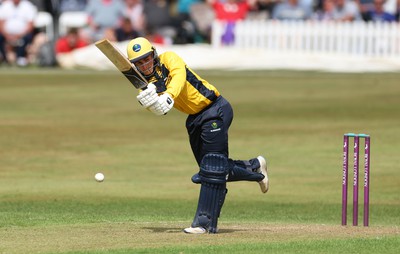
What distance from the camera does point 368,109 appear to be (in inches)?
942

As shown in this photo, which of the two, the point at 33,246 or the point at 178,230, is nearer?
the point at 33,246

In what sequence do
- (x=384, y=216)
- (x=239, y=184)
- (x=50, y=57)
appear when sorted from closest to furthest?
1. (x=384, y=216)
2. (x=239, y=184)
3. (x=50, y=57)

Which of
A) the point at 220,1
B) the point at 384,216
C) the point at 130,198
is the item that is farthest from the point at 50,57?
the point at 384,216

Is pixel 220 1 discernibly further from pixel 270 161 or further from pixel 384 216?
pixel 384 216

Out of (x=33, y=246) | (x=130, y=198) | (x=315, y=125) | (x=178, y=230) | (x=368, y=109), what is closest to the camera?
(x=33, y=246)

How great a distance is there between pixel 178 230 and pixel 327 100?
15.1 meters

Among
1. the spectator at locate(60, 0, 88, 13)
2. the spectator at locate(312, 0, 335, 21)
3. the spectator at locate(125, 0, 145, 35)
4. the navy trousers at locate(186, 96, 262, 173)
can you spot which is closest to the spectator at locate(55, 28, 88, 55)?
the spectator at locate(125, 0, 145, 35)

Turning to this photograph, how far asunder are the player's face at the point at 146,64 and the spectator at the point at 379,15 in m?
21.3

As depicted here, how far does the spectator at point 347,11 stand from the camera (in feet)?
103

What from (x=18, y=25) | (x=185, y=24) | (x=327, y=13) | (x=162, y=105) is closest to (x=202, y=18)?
(x=185, y=24)

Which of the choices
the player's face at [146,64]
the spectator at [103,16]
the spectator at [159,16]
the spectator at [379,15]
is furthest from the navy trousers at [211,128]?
the spectator at [159,16]

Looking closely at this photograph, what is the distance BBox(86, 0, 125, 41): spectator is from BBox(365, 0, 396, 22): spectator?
24.0ft

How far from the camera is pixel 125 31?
3141cm

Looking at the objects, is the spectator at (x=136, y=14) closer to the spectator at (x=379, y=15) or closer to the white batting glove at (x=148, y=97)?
the spectator at (x=379, y=15)
